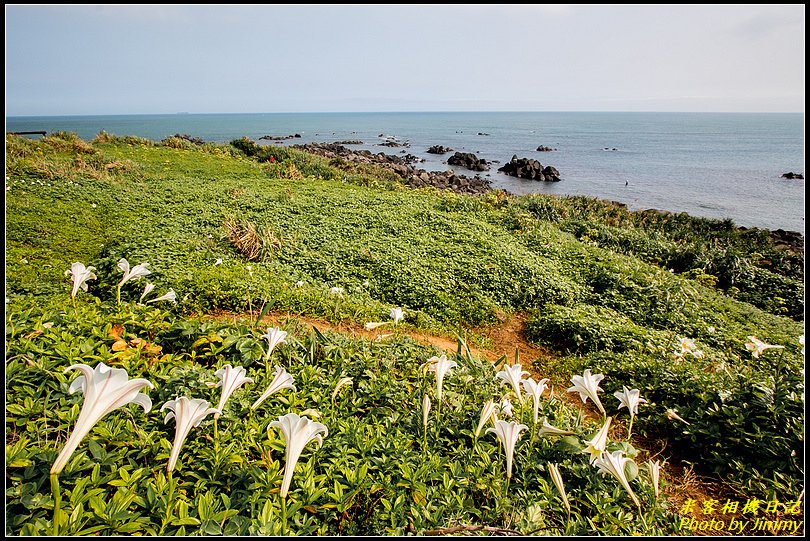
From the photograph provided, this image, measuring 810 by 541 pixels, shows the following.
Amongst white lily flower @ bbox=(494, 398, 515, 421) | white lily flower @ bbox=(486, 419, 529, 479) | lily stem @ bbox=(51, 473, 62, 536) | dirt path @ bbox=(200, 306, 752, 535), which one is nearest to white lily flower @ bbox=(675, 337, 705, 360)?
dirt path @ bbox=(200, 306, 752, 535)

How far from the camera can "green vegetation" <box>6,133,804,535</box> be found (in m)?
1.91

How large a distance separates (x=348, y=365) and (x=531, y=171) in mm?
37611

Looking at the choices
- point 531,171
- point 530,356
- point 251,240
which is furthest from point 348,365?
point 531,171

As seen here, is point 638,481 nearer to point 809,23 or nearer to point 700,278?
point 809,23

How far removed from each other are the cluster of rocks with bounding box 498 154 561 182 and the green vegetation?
27.2 m

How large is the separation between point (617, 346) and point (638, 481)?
4.06 meters

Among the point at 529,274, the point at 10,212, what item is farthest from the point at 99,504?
the point at 10,212

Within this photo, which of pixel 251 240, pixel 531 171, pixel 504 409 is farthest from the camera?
pixel 531 171

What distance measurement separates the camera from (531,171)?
37.1 meters

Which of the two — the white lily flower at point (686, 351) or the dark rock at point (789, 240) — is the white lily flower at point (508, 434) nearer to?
the white lily flower at point (686, 351)

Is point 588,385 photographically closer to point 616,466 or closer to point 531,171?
point 616,466

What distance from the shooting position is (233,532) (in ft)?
5.43

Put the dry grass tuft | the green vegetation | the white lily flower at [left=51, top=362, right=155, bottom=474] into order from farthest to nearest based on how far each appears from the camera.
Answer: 1. the dry grass tuft
2. the green vegetation
3. the white lily flower at [left=51, top=362, right=155, bottom=474]

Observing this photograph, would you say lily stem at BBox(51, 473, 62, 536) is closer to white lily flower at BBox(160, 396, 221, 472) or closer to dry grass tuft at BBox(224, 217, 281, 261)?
white lily flower at BBox(160, 396, 221, 472)
